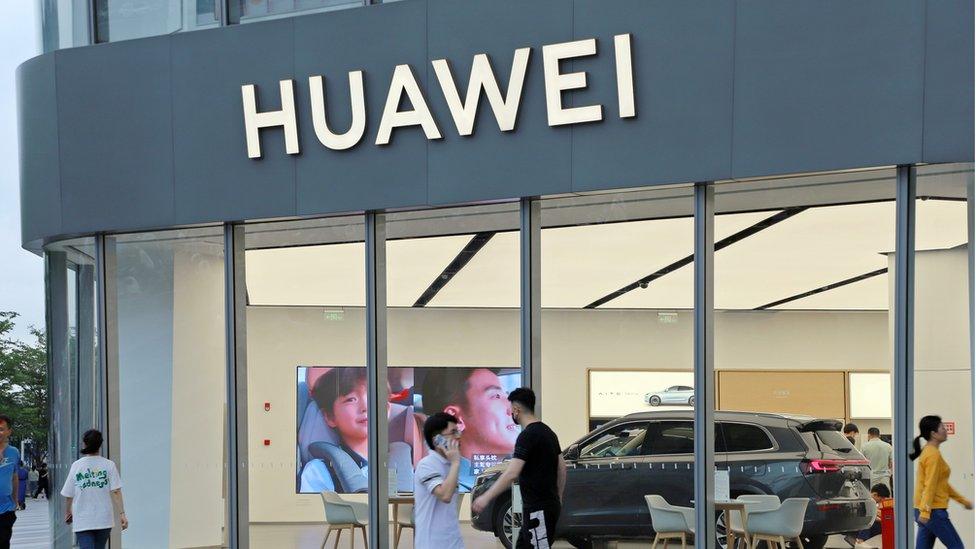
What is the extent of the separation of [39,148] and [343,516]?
515cm

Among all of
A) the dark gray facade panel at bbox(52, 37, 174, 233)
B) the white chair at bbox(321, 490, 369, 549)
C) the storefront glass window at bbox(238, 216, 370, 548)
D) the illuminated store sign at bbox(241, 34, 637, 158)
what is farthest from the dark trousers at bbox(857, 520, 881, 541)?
the dark gray facade panel at bbox(52, 37, 174, 233)

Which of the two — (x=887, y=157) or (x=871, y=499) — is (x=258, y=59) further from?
(x=871, y=499)

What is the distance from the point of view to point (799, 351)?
31.5 feet

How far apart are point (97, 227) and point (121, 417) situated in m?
2.04

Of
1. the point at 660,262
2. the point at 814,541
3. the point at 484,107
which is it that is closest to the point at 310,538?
the point at 660,262

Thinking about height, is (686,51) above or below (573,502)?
above

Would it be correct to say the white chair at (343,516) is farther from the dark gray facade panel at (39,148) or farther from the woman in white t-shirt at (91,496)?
the dark gray facade panel at (39,148)

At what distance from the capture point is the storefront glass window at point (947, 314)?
8336 millimetres

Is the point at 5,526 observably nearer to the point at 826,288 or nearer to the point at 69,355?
the point at 69,355

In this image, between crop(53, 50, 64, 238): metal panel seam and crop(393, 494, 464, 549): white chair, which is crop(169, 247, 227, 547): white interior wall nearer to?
crop(53, 50, 64, 238): metal panel seam

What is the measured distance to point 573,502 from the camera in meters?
9.93

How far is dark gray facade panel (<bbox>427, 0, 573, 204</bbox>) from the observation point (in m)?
9.55

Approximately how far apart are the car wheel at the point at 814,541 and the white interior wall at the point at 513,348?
139 cm

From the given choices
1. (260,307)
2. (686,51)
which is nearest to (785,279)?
(686,51)
